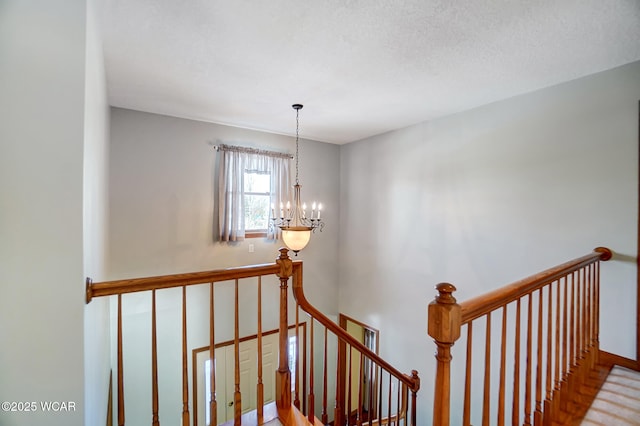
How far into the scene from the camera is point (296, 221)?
4746 mm

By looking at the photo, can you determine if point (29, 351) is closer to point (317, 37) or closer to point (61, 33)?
point (61, 33)

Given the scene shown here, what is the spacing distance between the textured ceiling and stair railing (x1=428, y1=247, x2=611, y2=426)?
1.54 metres

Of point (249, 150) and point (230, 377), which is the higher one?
point (249, 150)

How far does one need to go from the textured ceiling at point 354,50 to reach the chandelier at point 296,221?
0.84 meters

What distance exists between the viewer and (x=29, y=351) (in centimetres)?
121

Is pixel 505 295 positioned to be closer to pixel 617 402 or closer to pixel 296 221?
pixel 617 402

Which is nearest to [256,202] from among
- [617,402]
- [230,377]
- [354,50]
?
[230,377]

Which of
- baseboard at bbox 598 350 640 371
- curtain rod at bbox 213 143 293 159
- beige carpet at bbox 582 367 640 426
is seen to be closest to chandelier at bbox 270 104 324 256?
curtain rod at bbox 213 143 293 159

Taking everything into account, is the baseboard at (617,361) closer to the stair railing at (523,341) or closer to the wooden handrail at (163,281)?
the stair railing at (523,341)

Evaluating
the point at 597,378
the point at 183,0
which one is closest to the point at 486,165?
the point at 597,378

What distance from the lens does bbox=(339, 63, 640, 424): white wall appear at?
7.97 ft

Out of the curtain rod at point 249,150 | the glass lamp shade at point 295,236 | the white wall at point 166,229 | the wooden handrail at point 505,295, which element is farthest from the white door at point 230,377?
the wooden handrail at point 505,295

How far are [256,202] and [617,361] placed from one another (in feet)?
13.8

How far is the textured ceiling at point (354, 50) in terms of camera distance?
69.1 inches
